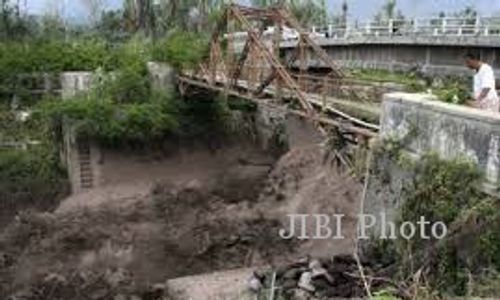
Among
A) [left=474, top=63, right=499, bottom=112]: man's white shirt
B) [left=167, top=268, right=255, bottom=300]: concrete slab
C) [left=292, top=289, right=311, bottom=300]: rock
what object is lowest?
[left=167, top=268, right=255, bottom=300]: concrete slab

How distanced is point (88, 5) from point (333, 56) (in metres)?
34.4

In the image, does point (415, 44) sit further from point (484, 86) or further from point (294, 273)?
point (484, 86)

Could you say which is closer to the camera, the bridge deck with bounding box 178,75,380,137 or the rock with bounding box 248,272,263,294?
the rock with bounding box 248,272,263,294

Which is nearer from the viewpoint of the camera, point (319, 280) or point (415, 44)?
point (319, 280)

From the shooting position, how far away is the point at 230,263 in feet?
66.1

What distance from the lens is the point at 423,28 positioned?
28969mm

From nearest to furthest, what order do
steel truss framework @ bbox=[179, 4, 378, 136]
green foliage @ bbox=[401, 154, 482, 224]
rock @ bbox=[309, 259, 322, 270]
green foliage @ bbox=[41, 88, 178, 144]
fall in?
1. green foliage @ bbox=[401, 154, 482, 224]
2. rock @ bbox=[309, 259, 322, 270]
3. steel truss framework @ bbox=[179, 4, 378, 136]
4. green foliage @ bbox=[41, 88, 178, 144]

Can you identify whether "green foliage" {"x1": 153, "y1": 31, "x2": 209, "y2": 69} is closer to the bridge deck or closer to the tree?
the bridge deck

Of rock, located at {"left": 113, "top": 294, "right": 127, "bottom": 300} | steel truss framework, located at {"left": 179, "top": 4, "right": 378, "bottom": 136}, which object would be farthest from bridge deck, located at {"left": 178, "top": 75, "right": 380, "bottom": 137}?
rock, located at {"left": 113, "top": 294, "right": 127, "bottom": 300}

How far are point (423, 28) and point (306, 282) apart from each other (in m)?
17.6

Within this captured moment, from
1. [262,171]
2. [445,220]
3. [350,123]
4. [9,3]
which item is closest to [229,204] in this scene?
[262,171]

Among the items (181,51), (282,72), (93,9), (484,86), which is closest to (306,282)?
(484,86)

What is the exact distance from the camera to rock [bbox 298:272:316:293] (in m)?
13.2

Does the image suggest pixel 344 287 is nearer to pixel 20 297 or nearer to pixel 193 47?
pixel 20 297
